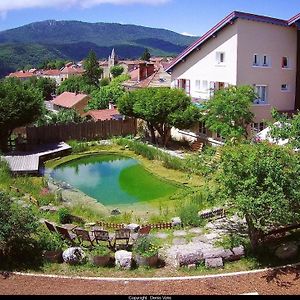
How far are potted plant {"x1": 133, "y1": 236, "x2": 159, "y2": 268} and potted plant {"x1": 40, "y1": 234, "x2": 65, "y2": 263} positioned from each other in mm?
2322

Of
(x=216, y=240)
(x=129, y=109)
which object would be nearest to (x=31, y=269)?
(x=216, y=240)

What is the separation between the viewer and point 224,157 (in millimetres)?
13172

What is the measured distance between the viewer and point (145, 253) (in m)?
13.2

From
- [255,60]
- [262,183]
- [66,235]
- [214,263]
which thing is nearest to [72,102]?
[255,60]

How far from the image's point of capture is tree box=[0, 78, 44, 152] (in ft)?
97.6

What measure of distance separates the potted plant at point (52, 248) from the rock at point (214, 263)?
443cm

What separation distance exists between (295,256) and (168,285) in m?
4.15

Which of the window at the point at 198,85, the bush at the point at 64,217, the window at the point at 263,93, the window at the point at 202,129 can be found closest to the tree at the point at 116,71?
the window at the point at 198,85

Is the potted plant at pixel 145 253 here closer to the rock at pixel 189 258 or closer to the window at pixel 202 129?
the rock at pixel 189 258

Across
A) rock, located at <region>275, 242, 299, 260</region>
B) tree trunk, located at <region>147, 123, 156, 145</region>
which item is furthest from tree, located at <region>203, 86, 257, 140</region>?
rock, located at <region>275, 242, 299, 260</region>

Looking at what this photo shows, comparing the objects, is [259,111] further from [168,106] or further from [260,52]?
[168,106]

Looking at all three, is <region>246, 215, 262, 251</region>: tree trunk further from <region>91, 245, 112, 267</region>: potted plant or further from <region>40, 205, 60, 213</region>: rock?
<region>40, 205, 60, 213</region>: rock

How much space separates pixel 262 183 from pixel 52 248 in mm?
6620

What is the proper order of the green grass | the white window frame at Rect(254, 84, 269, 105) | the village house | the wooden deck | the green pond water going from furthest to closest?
the village house → the white window frame at Rect(254, 84, 269, 105) → the wooden deck → the green grass → the green pond water
